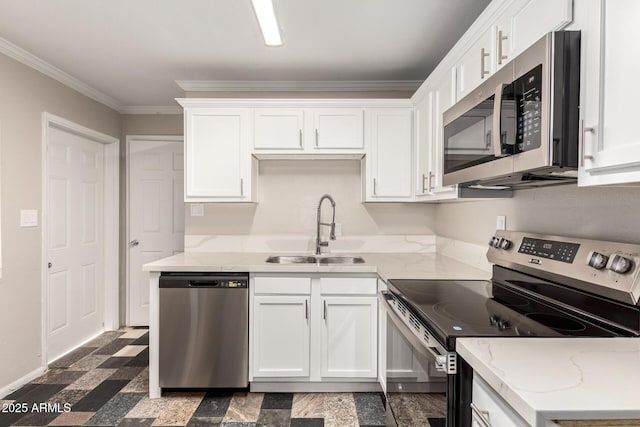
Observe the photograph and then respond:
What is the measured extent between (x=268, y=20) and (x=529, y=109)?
4.48 ft

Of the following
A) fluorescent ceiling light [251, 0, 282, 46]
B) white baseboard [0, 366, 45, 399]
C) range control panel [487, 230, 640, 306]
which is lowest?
white baseboard [0, 366, 45, 399]

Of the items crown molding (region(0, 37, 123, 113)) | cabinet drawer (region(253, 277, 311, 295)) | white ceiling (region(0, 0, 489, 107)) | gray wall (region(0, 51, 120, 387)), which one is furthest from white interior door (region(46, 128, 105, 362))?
cabinet drawer (region(253, 277, 311, 295))

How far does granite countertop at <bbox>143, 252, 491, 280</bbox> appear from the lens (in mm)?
2119

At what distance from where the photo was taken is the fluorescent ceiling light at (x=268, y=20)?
5.56 ft

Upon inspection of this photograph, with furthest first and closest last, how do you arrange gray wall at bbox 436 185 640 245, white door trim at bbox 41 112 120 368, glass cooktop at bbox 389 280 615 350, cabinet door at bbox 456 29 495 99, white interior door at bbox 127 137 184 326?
white interior door at bbox 127 137 184 326 < white door trim at bbox 41 112 120 368 < cabinet door at bbox 456 29 495 99 < gray wall at bbox 436 185 640 245 < glass cooktop at bbox 389 280 615 350

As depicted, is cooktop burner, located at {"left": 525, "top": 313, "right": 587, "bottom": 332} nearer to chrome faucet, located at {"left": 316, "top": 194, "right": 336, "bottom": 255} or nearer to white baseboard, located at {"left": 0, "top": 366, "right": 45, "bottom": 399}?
chrome faucet, located at {"left": 316, "top": 194, "right": 336, "bottom": 255}

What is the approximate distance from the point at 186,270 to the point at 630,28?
2361 mm

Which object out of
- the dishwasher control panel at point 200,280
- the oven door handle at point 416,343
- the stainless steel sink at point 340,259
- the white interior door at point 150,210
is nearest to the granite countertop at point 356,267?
the dishwasher control panel at point 200,280

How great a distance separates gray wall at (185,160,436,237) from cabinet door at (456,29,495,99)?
135cm

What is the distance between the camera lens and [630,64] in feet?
2.80

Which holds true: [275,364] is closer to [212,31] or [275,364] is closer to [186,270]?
[186,270]

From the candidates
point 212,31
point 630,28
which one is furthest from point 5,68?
point 630,28

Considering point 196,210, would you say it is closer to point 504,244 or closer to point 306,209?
point 306,209

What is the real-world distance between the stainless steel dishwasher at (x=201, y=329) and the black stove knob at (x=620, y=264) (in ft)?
6.34
